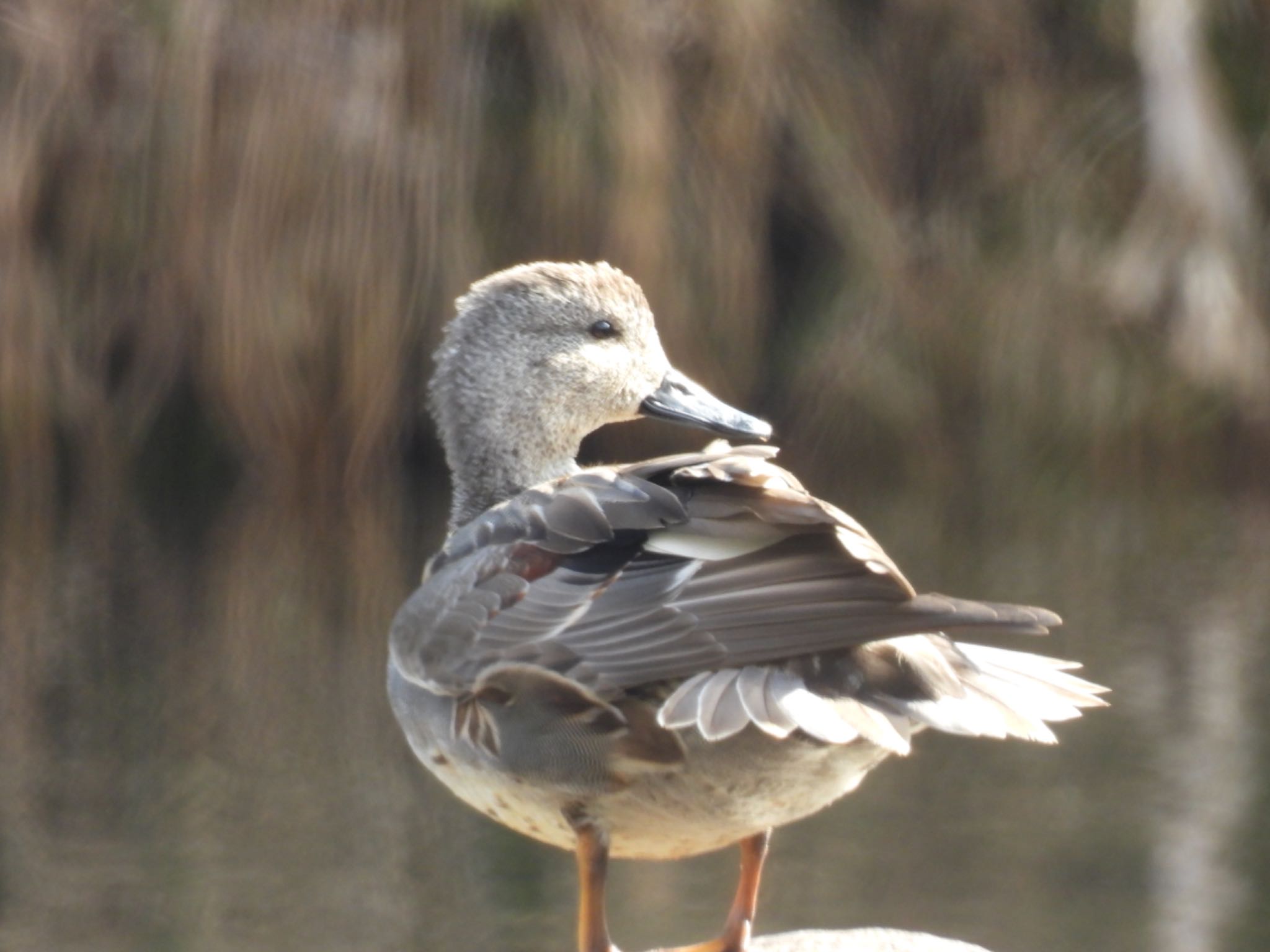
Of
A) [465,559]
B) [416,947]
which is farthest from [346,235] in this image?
[465,559]

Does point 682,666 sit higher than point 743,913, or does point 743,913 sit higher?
point 682,666

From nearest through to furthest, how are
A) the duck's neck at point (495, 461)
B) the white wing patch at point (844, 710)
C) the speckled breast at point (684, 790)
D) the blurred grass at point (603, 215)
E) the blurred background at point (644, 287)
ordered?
the white wing patch at point (844, 710), the speckled breast at point (684, 790), the duck's neck at point (495, 461), the blurred background at point (644, 287), the blurred grass at point (603, 215)

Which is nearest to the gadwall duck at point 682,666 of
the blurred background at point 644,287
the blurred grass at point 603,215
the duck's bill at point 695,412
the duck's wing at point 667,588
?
the duck's wing at point 667,588

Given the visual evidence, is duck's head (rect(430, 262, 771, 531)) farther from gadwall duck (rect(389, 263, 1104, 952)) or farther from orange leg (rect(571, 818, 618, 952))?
orange leg (rect(571, 818, 618, 952))

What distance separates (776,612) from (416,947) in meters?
2.50

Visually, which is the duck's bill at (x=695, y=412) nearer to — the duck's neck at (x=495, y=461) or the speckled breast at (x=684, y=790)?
the duck's neck at (x=495, y=461)

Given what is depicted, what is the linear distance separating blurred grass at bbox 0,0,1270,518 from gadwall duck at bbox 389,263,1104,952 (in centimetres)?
500

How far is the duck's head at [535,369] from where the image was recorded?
348 cm

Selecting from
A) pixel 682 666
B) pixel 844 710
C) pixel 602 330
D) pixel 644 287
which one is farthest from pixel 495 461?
pixel 644 287

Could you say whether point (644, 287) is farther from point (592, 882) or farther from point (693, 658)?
point (693, 658)

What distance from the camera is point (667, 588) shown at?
2668 mm

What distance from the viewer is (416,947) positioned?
4809mm

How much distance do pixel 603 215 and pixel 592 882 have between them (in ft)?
17.9

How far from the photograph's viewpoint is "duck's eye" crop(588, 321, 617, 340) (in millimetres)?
3498
